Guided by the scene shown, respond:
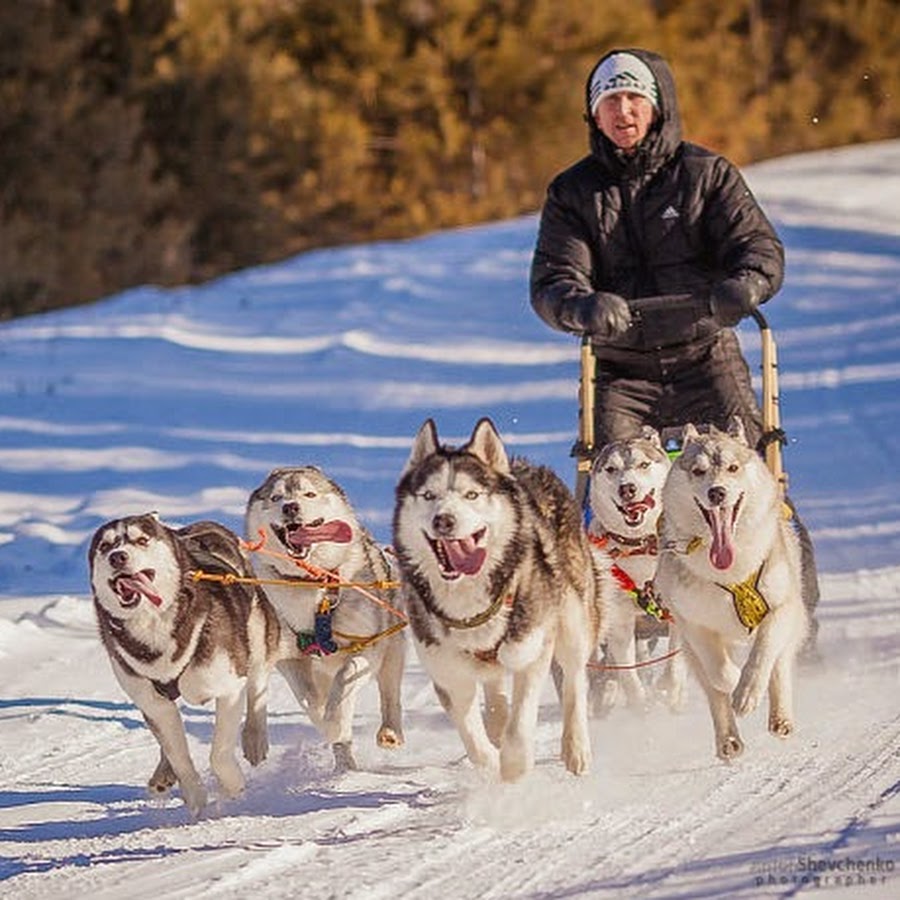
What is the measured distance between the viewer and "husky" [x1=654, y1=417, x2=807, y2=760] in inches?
204

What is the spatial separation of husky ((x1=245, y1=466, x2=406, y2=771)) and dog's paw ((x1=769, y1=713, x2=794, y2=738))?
110 cm

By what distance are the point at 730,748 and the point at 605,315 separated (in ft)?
4.91

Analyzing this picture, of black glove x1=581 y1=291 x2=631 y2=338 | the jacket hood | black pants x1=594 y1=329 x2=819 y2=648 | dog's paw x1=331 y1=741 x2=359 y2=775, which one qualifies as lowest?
dog's paw x1=331 y1=741 x2=359 y2=775

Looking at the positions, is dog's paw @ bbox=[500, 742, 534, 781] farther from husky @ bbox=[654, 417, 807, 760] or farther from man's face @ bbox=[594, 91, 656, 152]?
man's face @ bbox=[594, 91, 656, 152]

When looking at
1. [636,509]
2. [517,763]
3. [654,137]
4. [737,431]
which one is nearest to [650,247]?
[654,137]

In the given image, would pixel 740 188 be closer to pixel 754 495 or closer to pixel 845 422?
pixel 754 495

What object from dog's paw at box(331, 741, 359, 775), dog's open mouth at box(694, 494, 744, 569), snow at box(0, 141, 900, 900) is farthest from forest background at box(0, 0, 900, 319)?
dog's open mouth at box(694, 494, 744, 569)

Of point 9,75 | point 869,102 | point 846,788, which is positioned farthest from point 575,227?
point 869,102

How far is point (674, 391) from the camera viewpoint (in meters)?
6.48

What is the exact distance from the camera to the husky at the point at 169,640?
521 centimetres

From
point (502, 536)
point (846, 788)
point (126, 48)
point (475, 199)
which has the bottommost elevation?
point (846, 788)

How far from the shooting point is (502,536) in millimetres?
5004

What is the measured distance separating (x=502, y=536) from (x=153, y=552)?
98 cm

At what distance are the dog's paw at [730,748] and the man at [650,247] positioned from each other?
4.55ft
